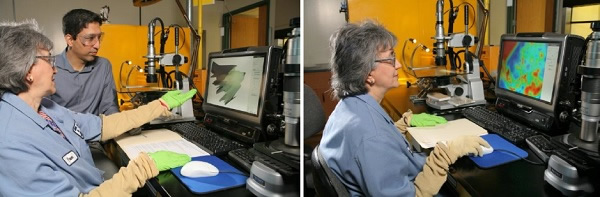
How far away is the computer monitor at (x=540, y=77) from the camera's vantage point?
111 cm

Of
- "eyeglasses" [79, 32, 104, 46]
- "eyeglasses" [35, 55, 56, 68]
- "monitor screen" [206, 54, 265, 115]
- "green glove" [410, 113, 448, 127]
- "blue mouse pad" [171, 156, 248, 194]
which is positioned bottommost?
"blue mouse pad" [171, 156, 248, 194]

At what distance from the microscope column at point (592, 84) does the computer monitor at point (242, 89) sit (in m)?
0.80

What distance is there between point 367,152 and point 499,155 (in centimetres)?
47

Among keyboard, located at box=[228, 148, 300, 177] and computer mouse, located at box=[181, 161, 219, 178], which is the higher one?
keyboard, located at box=[228, 148, 300, 177]

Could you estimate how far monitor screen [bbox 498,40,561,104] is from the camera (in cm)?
116

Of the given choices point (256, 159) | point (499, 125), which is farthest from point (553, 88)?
point (256, 159)

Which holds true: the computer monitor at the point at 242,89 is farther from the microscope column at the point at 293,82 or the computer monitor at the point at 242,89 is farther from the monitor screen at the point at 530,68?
the monitor screen at the point at 530,68

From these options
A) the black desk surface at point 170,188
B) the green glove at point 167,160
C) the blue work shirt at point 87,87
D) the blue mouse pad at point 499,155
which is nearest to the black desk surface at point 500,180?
the blue mouse pad at point 499,155

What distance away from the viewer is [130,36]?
2584 mm

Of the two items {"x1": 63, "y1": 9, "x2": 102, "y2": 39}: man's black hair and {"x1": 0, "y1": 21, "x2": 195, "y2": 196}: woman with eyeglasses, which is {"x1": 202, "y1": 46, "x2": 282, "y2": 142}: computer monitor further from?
{"x1": 63, "y1": 9, "x2": 102, "y2": 39}: man's black hair

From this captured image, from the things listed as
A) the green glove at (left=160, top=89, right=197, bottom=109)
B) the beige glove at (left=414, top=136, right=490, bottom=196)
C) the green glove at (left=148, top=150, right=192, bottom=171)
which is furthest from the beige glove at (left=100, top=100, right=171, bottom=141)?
the beige glove at (left=414, top=136, right=490, bottom=196)

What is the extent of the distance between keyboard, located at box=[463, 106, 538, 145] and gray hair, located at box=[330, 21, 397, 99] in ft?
1.67

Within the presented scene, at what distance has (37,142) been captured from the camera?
3.40ft

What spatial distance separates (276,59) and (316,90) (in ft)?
0.60
